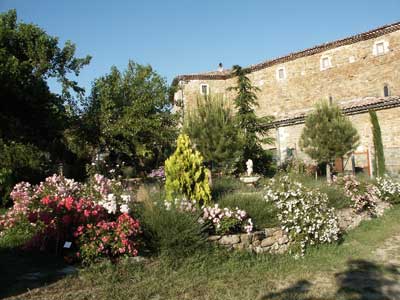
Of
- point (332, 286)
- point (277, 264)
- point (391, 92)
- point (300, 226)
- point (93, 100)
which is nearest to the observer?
point (332, 286)

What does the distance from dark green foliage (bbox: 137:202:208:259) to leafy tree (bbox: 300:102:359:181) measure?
9027 millimetres

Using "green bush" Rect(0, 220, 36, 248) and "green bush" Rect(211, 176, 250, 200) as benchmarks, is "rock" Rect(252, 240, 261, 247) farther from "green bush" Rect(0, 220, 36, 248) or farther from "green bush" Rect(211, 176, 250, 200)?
"green bush" Rect(0, 220, 36, 248)

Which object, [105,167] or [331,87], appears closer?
[105,167]

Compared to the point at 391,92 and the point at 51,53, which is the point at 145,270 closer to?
Answer: the point at 51,53

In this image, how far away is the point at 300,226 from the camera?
7129mm

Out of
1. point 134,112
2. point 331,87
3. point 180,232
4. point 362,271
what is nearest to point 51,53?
point 134,112

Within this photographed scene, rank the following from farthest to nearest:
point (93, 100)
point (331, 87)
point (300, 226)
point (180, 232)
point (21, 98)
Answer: point (331, 87) → point (93, 100) → point (21, 98) → point (300, 226) → point (180, 232)

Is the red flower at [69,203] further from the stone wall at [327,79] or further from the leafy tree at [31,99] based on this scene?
the stone wall at [327,79]

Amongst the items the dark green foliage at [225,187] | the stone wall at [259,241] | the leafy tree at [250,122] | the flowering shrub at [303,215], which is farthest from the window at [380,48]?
the stone wall at [259,241]

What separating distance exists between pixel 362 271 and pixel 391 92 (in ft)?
72.2

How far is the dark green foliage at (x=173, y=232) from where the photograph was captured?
19.0 feet

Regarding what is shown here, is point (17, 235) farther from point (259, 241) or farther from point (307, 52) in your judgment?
point (307, 52)

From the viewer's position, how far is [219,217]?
21.6 feet

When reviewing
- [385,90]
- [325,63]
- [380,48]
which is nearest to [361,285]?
[385,90]
